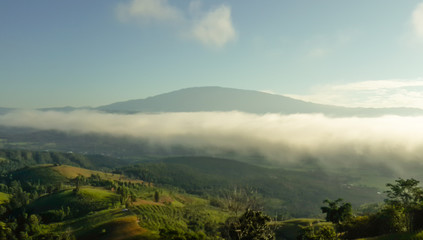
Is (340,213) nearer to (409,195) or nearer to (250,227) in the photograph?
(409,195)

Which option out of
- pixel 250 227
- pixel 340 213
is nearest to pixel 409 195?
pixel 340 213

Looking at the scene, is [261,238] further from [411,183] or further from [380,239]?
[411,183]

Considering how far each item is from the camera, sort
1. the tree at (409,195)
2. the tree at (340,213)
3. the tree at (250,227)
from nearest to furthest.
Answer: the tree at (250,227) < the tree at (409,195) < the tree at (340,213)

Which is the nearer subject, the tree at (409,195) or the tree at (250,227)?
the tree at (250,227)

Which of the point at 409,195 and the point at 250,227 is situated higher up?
the point at 250,227

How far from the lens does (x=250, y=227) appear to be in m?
53.2

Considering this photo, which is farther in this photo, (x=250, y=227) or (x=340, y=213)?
(x=340, y=213)

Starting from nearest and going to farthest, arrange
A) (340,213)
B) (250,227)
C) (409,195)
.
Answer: (250,227) → (409,195) → (340,213)

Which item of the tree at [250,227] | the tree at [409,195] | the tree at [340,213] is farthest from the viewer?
the tree at [340,213]

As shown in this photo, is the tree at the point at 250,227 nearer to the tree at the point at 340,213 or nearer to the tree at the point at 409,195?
the tree at the point at 340,213

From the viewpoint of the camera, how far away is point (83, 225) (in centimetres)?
16725

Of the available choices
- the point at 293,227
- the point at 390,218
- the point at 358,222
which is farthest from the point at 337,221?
the point at 293,227

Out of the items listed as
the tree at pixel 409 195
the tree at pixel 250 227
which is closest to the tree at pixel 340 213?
the tree at pixel 409 195

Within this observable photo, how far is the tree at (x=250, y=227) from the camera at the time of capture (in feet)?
171
